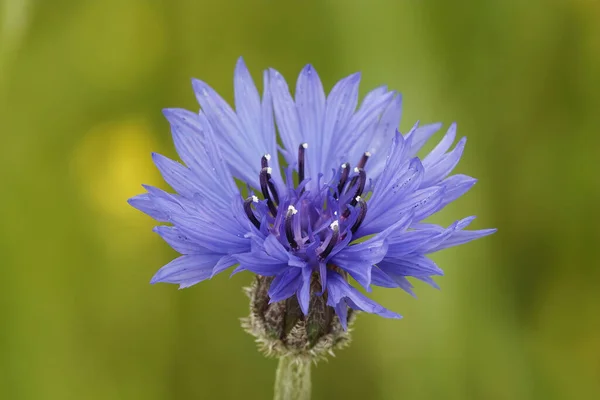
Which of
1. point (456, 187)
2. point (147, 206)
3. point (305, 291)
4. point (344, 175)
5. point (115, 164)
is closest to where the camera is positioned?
point (305, 291)

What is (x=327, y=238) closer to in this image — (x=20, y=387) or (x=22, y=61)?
(x=20, y=387)

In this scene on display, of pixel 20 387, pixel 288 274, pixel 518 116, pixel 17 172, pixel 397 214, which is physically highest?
pixel 518 116

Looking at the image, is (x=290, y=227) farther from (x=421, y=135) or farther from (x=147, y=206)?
(x=421, y=135)

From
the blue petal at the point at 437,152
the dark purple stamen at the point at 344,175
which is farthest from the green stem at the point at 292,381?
the blue petal at the point at 437,152

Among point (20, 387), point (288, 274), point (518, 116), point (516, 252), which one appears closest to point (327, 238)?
point (288, 274)

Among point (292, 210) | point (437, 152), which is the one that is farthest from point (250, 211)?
point (437, 152)

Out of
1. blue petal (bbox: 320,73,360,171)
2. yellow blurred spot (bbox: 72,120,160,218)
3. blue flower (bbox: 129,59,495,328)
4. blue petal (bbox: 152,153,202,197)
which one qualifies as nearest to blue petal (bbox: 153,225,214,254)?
blue flower (bbox: 129,59,495,328)

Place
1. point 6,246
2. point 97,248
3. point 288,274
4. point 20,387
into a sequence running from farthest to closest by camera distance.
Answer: point 97,248 < point 6,246 < point 20,387 < point 288,274
